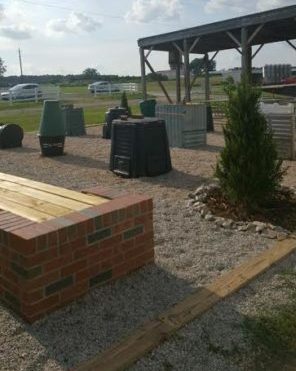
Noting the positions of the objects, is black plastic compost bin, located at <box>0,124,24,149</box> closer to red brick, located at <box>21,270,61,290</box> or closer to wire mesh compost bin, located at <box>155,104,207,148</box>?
wire mesh compost bin, located at <box>155,104,207,148</box>

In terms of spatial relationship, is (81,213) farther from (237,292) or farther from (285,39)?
(285,39)

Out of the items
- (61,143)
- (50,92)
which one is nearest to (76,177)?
(61,143)

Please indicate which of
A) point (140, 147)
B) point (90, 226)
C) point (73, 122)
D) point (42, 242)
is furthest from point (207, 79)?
point (42, 242)

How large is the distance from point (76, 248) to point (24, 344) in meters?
0.69

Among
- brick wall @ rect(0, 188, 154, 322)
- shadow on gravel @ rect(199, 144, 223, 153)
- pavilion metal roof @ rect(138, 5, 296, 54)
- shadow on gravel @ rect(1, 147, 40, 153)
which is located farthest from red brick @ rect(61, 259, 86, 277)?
pavilion metal roof @ rect(138, 5, 296, 54)

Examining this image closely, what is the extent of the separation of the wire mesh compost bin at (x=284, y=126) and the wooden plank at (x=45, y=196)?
216 inches

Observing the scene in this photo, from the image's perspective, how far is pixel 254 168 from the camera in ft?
16.0

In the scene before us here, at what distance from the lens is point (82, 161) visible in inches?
368

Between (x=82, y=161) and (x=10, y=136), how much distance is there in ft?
10.3

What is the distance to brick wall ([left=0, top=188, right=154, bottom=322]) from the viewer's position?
2.84 meters

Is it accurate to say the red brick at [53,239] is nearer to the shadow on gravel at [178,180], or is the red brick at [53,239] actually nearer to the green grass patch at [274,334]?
the green grass patch at [274,334]

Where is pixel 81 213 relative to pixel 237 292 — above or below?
above

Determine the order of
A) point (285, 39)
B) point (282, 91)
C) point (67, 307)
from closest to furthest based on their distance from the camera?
1. point (67, 307)
2. point (285, 39)
3. point (282, 91)

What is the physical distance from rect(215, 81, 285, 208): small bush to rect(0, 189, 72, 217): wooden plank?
2.26m
